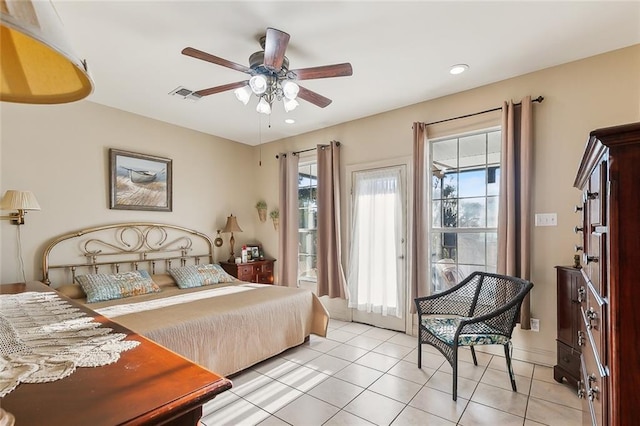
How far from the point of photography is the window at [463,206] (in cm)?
320

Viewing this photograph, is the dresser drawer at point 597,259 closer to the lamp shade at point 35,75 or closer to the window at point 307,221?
the lamp shade at point 35,75

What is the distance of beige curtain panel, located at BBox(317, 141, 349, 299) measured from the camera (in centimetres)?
419

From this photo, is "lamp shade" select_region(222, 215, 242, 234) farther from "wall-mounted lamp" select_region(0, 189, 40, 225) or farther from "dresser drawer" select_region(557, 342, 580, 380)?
"dresser drawer" select_region(557, 342, 580, 380)

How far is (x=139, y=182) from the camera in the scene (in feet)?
12.9

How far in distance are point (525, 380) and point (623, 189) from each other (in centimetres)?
238

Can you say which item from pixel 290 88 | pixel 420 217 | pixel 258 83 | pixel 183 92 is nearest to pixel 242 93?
pixel 258 83

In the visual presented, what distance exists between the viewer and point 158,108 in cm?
372

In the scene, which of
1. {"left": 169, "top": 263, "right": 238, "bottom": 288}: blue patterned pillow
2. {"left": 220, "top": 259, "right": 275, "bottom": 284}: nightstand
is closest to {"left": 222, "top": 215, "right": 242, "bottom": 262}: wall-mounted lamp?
{"left": 220, "top": 259, "right": 275, "bottom": 284}: nightstand

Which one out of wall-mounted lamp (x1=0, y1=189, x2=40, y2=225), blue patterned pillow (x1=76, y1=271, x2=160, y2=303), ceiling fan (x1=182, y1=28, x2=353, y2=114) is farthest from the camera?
blue patterned pillow (x1=76, y1=271, x2=160, y2=303)

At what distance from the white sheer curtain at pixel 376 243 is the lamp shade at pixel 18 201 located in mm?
3398

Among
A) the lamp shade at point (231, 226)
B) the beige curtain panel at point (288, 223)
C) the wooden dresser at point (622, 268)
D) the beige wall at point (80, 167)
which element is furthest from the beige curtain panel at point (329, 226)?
the wooden dresser at point (622, 268)

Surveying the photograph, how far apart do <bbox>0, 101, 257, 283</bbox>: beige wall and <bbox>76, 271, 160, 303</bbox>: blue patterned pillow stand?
0.57 meters

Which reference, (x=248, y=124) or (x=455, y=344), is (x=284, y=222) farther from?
(x=455, y=344)

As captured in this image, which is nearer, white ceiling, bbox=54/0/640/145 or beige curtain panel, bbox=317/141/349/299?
white ceiling, bbox=54/0/640/145
